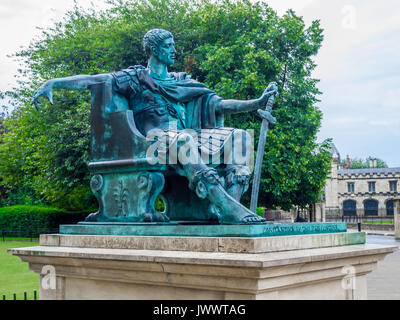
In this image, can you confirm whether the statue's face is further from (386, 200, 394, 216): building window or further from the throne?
(386, 200, 394, 216): building window

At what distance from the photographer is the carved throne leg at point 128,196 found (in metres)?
4.75

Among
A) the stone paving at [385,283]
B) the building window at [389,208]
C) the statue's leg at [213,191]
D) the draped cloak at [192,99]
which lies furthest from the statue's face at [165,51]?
the building window at [389,208]

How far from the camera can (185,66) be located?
22891 mm

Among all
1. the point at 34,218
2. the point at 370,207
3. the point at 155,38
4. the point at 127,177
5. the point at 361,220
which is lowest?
the point at 361,220

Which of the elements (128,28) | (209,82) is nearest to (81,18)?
(128,28)

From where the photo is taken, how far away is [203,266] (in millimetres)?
3633

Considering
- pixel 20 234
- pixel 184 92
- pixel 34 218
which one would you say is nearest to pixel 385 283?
pixel 184 92

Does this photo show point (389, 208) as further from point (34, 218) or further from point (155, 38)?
point (155, 38)

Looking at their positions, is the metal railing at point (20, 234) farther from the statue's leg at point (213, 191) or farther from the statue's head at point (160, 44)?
the statue's leg at point (213, 191)

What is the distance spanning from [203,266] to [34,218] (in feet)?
91.4

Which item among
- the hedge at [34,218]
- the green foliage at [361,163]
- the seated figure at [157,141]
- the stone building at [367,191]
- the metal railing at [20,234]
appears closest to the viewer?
the seated figure at [157,141]

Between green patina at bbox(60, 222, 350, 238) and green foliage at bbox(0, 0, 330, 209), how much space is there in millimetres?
14299

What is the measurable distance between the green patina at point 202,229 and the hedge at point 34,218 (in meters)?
24.4

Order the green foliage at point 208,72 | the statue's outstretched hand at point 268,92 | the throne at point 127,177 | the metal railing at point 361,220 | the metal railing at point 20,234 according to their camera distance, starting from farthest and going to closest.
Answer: the metal railing at point 361,220
the metal railing at point 20,234
the green foliage at point 208,72
the statue's outstretched hand at point 268,92
the throne at point 127,177
